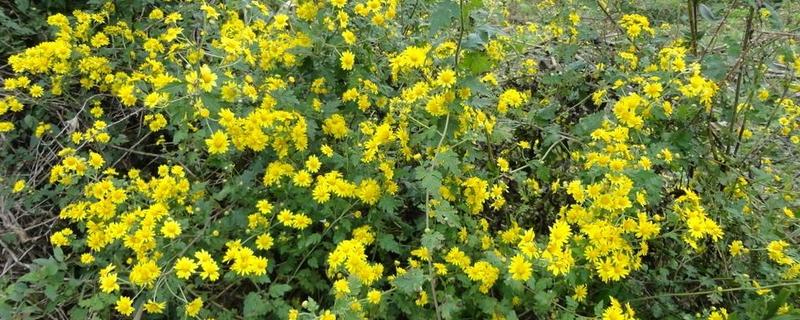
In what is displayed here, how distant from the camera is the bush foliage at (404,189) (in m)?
1.92

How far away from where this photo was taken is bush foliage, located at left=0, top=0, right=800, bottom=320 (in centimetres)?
192

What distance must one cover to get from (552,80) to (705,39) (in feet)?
5.66

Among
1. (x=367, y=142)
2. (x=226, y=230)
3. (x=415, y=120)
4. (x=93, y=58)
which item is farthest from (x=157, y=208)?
(x=93, y=58)

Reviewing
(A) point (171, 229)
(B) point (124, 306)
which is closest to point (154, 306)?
(B) point (124, 306)

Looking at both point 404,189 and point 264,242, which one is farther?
point 404,189

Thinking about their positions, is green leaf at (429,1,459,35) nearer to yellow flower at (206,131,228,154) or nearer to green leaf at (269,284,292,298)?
yellow flower at (206,131,228,154)

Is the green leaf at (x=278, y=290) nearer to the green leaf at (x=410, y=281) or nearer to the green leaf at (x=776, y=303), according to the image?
the green leaf at (x=410, y=281)

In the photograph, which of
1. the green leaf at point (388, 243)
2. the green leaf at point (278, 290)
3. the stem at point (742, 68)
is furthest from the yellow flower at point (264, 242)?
the stem at point (742, 68)

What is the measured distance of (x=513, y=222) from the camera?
7.29ft

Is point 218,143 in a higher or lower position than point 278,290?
higher

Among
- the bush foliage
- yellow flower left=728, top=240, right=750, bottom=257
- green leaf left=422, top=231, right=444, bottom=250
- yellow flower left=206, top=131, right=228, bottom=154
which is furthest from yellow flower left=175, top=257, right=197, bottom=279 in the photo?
yellow flower left=728, top=240, right=750, bottom=257

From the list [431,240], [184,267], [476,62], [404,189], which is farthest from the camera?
[404,189]

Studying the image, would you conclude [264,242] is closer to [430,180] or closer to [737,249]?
[430,180]

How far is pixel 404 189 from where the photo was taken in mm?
2361
